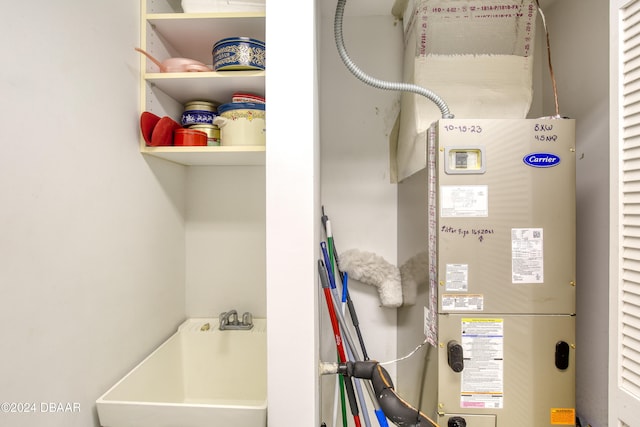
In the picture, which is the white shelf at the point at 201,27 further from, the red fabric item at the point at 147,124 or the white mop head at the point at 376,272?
the white mop head at the point at 376,272

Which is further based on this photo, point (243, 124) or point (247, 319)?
point (247, 319)

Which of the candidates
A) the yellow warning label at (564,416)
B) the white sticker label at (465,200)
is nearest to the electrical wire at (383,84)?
the white sticker label at (465,200)

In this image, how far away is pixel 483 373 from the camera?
0.99 meters

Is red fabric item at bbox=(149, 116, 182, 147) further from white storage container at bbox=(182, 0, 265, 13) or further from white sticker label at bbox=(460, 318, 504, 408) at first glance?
white sticker label at bbox=(460, 318, 504, 408)

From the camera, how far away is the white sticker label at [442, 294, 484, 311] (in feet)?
3.28

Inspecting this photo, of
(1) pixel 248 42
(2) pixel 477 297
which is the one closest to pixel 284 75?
(1) pixel 248 42

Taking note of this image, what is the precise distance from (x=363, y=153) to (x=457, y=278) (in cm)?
88

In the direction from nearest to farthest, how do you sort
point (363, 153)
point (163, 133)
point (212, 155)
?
point (163, 133) → point (212, 155) → point (363, 153)

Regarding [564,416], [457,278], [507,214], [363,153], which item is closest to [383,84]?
[363,153]

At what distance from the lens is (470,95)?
122cm

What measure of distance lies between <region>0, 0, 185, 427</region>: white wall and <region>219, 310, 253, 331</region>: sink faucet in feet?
0.96

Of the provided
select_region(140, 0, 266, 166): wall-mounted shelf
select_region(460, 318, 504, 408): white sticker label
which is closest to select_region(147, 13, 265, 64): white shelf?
select_region(140, 0, 266, 166): wall-mounted shelf

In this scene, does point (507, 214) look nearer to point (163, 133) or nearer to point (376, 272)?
point (376, 272)

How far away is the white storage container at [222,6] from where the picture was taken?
111 cm
